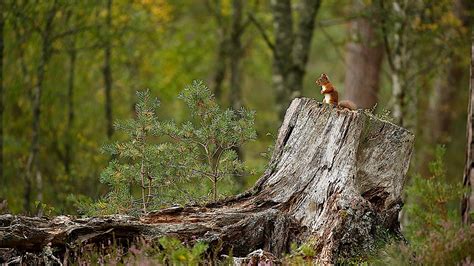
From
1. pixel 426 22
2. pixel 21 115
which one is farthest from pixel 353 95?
pixel 21 115

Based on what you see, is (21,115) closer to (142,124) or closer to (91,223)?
(142,124)

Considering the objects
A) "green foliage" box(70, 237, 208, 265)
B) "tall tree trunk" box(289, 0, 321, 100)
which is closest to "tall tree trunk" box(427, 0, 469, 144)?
"tall tree trunk" box(289, 0, 321, 100)

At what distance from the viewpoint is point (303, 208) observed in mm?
7941

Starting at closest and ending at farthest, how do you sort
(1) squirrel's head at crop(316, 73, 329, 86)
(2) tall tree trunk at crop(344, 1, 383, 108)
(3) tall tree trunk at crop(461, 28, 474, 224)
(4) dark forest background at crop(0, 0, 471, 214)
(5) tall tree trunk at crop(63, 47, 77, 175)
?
(1) squirrel's head at crop(316, 73, 329, 86) < (3) tall tree trunk at crop(461, 28, 474, 224) < (4) dark forest background at crop(0, 0, 471, 214) < (5) tall tree trunk at crop(63, 47, 77, 175) < (2) tall tree trunk at crop(344, 1, 383, 108)

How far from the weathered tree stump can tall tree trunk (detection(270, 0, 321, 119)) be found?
7.27 metres

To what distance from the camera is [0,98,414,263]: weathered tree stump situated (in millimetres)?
7348

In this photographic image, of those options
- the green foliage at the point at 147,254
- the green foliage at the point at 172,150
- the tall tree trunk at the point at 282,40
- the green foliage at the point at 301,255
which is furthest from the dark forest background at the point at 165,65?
the green foliage at the point at 147,254

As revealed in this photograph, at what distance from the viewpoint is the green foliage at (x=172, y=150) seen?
8805 millimetres

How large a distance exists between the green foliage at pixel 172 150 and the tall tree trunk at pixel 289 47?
261 inches

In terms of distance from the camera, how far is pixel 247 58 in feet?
89.1

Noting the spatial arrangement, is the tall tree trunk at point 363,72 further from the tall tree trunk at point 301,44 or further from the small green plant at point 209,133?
the small green plant at point 209,133

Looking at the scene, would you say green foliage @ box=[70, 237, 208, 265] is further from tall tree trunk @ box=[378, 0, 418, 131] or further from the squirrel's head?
tall tree trunk @ box=[378, 0, 418, 131]

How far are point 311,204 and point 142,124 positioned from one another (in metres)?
2.03

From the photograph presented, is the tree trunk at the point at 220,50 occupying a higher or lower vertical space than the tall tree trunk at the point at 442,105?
higher
